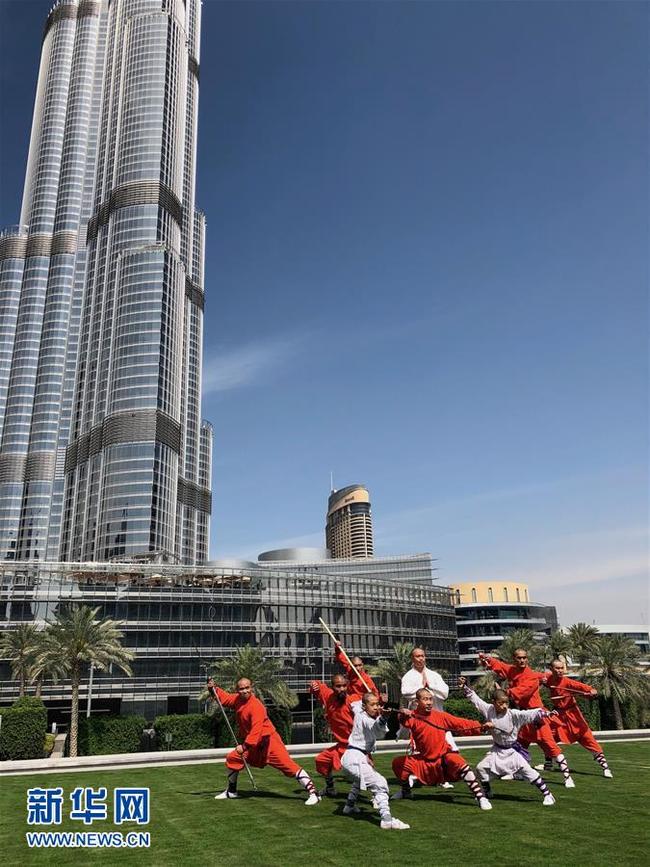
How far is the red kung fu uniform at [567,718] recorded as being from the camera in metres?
16.5

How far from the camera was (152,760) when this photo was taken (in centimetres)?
2645

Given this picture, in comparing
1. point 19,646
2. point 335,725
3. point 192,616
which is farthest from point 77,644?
point 192,616

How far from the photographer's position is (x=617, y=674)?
4553cm

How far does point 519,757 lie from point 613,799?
2165 mm

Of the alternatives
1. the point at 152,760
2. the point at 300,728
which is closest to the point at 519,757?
the point at 152,760

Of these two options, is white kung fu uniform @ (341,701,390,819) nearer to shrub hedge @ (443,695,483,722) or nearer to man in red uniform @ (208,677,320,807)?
man in red uniform @ (208,677,320,807)

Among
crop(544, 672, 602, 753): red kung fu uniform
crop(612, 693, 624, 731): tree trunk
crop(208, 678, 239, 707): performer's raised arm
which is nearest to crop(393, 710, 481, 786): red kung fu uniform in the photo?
crop(208, 678, 239, 707): performer's raised arm

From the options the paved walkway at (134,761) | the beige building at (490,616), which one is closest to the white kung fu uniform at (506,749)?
the paved walkway at (134,761)

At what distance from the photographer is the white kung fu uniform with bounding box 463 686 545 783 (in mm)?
12289

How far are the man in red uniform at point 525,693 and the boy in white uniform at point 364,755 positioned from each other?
3797 millimetres

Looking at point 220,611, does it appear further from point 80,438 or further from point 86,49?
point 86,49

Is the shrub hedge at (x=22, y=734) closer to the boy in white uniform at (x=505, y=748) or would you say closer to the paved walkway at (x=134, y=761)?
the paved walkway at (x=134, y=761)

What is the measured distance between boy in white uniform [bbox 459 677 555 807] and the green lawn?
41 cm

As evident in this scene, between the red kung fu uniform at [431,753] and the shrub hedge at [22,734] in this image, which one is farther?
the shrub hedge at [22,734]
